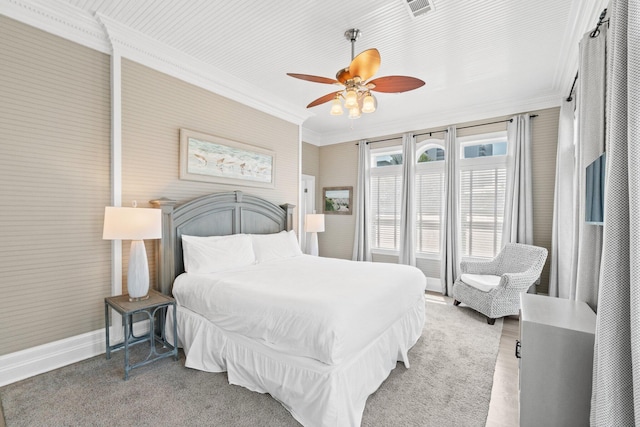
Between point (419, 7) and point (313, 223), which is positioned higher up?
point (419, 7)

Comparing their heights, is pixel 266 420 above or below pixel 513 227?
below

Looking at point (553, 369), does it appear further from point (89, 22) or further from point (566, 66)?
point (89, 22)

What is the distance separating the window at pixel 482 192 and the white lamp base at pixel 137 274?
446cm

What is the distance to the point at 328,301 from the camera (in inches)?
75.9

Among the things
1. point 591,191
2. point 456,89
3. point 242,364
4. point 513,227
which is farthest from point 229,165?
point 513,227

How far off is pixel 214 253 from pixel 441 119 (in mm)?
4176

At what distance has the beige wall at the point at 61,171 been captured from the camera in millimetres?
2324

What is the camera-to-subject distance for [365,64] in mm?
2217

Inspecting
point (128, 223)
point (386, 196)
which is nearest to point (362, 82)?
point (128, 223)

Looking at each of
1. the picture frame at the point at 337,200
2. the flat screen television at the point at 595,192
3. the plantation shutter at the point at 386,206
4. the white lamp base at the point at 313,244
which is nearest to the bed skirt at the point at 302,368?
the flat screen television at the point at 595,192

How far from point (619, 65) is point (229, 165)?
360cm

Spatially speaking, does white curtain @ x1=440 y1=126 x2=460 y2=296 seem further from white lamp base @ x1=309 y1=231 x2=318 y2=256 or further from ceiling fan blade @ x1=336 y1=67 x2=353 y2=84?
ceiling fan blade @ x1=336 y1=67 x2=353 y2=84

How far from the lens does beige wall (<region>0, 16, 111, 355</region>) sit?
232 cm

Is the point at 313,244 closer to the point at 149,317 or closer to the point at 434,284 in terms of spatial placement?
the point at 434,284
